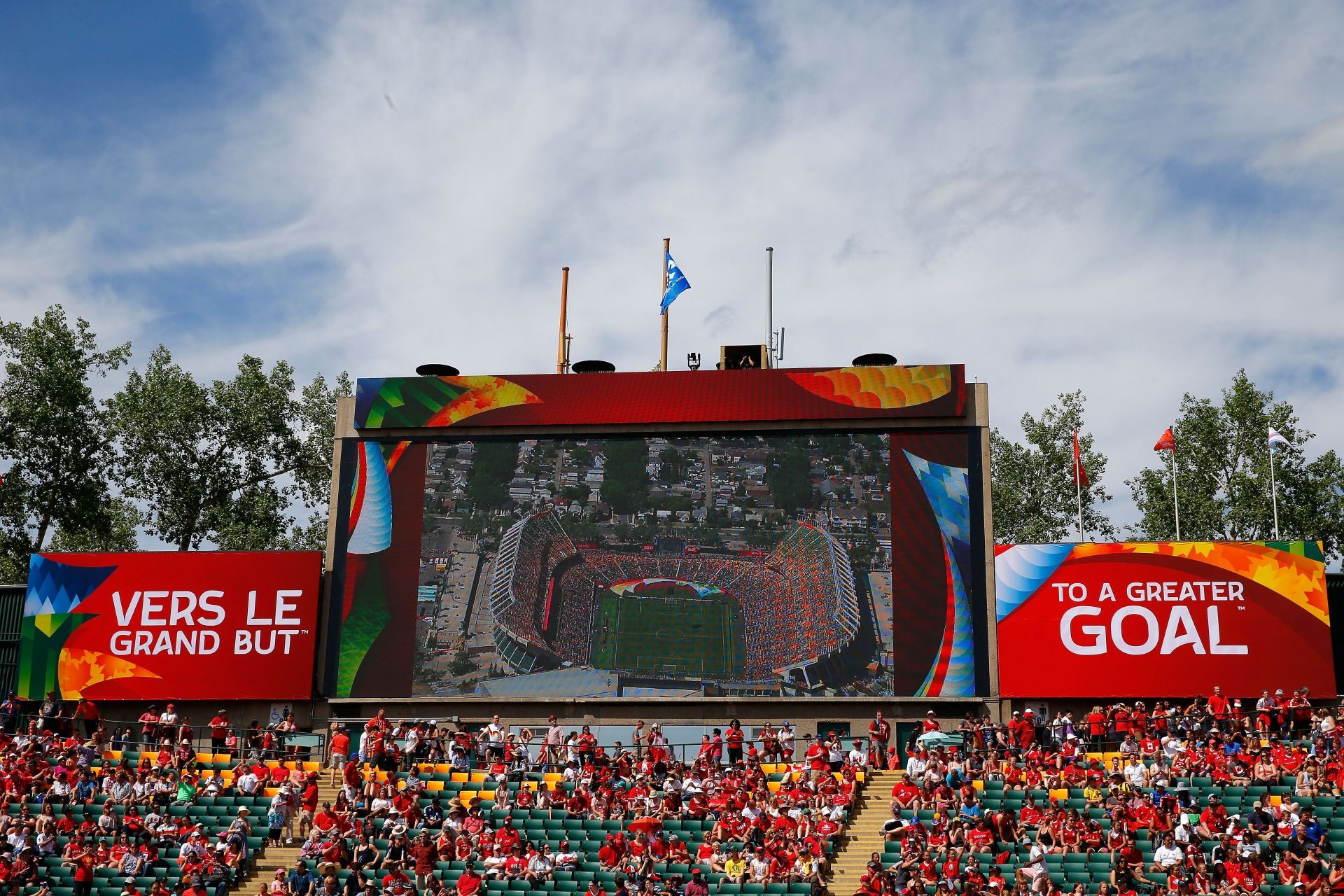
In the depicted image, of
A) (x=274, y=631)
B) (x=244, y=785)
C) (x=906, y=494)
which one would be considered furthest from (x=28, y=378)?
(x=906, y=494)

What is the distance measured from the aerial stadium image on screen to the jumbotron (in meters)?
0.03

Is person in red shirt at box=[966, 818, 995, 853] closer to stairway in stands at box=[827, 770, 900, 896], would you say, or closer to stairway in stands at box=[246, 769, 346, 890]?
stairway in stands at box=[827, 770, 900, 896]

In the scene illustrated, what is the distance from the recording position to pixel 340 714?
3161 cm

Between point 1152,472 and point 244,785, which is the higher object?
point 1152,472

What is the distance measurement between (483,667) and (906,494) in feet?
33.2

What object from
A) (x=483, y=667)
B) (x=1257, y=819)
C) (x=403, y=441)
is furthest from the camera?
(x=403, y=441)

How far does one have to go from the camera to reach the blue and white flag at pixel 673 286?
119ft

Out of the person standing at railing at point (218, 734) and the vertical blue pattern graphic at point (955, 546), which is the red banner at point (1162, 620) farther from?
the person standing at railing at point (218, 734)

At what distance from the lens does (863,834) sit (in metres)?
26.7

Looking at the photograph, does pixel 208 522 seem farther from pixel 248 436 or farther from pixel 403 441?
pixel 403 441

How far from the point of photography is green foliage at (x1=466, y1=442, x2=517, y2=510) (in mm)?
32188

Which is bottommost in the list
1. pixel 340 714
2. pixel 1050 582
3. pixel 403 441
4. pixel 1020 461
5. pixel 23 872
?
pixel 23 872

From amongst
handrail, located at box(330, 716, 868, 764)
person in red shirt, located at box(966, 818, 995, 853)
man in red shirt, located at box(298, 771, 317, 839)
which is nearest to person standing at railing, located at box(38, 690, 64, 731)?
handrail, located at box(330, 716, 868, 764)

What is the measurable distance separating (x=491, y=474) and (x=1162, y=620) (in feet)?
50.2
